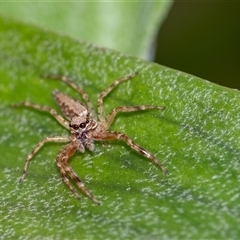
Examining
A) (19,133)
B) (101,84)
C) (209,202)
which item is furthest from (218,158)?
(19,133)

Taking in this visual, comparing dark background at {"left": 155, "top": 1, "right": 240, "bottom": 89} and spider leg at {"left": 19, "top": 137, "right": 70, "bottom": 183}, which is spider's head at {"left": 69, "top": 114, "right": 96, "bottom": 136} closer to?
spider leg at {"left": 19, "top": 137, "right": 70, "bottom": 183}

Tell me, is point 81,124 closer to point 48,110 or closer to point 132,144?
point 48,110

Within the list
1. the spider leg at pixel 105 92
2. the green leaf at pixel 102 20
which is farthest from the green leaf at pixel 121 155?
the green leaf at pixel 102 20

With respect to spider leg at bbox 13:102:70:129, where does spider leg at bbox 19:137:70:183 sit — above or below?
below

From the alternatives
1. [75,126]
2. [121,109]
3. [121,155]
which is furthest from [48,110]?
[121,155]

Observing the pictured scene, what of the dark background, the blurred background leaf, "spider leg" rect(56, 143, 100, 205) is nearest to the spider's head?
"spider leg" rect(56, 143, 100, 205)

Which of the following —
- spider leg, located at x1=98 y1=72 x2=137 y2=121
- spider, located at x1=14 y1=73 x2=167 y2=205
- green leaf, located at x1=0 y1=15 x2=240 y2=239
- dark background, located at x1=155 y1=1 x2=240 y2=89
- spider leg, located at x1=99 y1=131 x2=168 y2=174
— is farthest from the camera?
dark background, located at x1=155 y1=1 x2=240 y2=89
